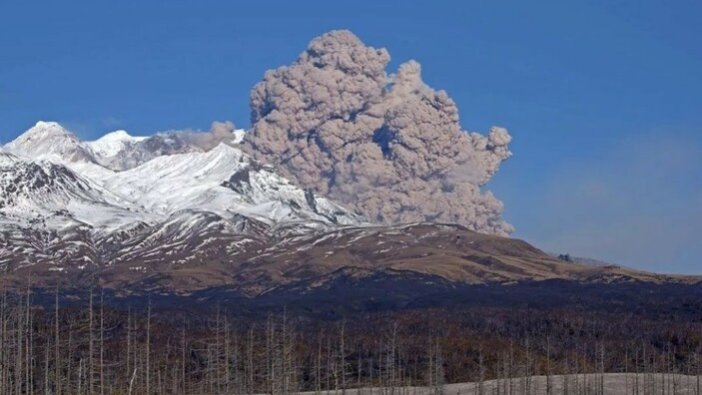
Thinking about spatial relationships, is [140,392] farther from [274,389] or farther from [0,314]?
[0,314]

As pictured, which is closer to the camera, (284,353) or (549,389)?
(284,353)

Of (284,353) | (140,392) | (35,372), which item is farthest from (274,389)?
(35,372)

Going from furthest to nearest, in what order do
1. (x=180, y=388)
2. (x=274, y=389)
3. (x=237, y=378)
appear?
1. (x=180, y=388)
2. (x=237, y=378)
3. (x=274, y=389)

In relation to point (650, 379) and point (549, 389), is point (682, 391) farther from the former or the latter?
point (549, 389)

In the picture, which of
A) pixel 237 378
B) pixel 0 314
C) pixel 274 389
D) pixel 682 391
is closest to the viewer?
pixel 0 314

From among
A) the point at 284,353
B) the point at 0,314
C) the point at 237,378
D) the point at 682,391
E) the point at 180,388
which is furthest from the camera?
the point at 682,391

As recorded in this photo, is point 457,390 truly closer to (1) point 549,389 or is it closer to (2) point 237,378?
(1) point 549,389

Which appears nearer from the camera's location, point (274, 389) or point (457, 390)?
point (274, 389)

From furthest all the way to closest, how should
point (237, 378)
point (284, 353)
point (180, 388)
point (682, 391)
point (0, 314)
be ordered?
point (682, 391) < point (180, 388) < point (237, 378) < point (284, 353) < point (0, 314)

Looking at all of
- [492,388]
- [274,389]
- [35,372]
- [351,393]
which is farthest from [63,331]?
[274,389]
